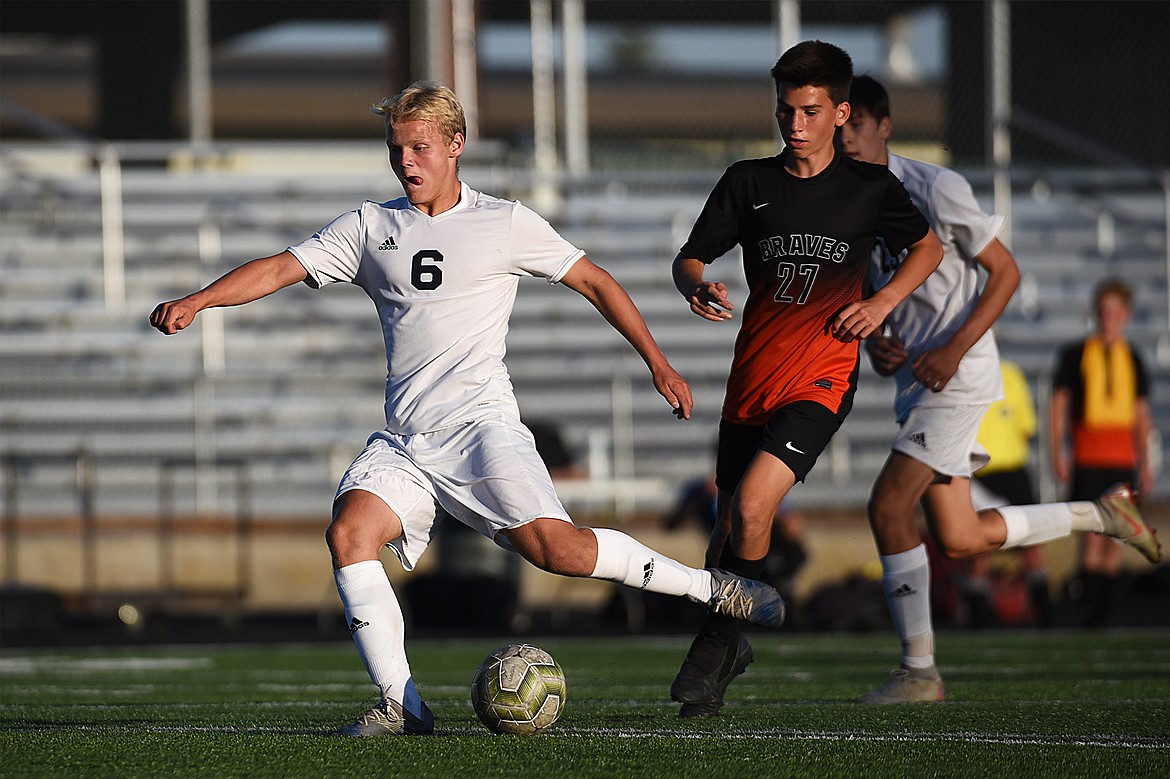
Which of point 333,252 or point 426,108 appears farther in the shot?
point 333,252

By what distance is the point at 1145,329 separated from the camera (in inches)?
671

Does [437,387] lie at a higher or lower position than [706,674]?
higher

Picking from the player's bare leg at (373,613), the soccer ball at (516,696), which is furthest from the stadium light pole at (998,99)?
the player's bare leg at (373,613)

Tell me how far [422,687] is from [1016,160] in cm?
1274

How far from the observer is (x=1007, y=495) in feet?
36.4

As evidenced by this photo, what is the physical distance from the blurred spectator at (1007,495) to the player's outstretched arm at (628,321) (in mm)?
5111

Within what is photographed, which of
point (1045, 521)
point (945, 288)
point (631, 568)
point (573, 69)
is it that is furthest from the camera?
point (573, 69)

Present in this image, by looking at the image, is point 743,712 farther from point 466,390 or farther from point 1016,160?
point 1016,160

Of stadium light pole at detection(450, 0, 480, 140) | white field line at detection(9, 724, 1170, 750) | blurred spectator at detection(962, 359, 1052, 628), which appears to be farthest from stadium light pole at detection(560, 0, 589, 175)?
white field line at detection(9, 724, 1170, 750)

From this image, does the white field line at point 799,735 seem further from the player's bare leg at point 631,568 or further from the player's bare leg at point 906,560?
the player's bare leg at point 906,560

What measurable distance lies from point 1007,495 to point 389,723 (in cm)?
682

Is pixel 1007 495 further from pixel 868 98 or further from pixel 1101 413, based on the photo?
pixel 868 98

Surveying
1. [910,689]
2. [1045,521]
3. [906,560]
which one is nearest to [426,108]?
[906,560]

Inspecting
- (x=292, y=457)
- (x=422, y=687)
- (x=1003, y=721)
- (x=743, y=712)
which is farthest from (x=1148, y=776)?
(x=292, y=457)
